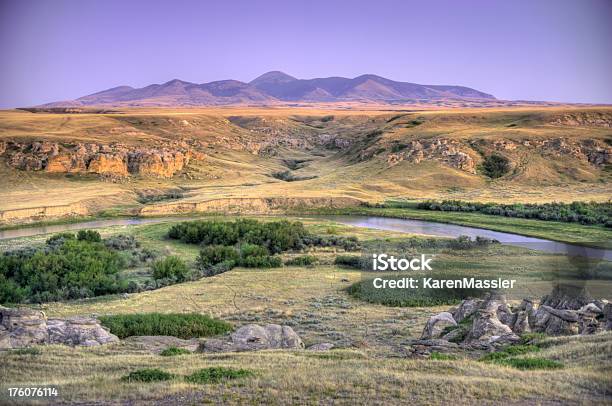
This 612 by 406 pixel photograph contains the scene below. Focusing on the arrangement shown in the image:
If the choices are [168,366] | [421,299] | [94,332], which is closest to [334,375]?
[168,366]

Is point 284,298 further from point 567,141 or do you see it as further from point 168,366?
point 567,141

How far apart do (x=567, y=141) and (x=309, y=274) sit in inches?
2170

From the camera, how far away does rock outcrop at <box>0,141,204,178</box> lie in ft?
211

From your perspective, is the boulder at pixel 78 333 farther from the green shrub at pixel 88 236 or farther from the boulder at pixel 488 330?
the green shrub at pixel 88 236

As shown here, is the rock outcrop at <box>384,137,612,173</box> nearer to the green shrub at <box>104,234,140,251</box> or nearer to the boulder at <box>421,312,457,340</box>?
the green shrub at <box>104,234,140,251</box>

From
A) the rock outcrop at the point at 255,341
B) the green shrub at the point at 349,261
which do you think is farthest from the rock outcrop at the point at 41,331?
the green shrub at the point at 349,261

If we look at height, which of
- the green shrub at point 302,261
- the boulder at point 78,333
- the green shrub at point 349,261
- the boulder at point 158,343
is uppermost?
the boulder at point 78,333

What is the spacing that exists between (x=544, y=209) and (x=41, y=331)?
42884 mm

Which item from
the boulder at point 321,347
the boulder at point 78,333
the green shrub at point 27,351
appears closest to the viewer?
the green shrub at point 27,351

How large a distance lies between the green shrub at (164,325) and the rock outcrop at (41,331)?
1071 millimetres

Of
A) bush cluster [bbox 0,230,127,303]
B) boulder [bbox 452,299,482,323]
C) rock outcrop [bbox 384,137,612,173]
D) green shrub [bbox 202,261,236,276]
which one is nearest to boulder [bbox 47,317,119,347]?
bush cluster [bbox 0,230,127,303]

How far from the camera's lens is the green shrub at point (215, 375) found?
10211 mm

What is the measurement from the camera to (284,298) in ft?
73.4

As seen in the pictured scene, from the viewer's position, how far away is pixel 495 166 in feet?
223
